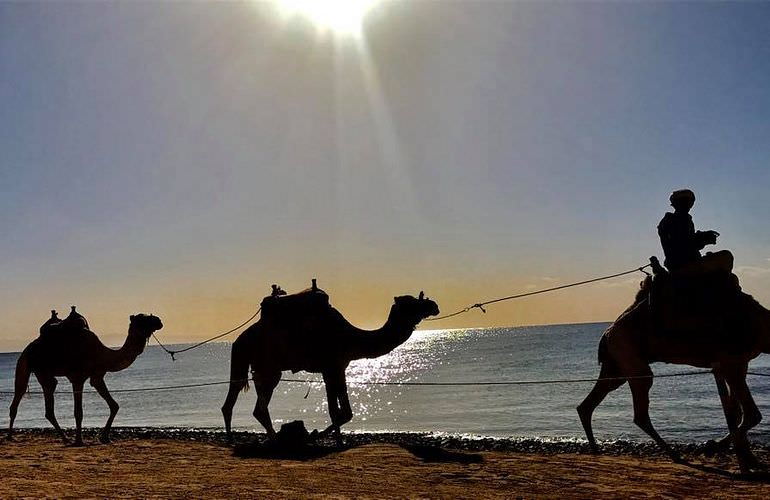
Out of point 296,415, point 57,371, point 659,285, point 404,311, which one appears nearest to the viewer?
point 659,285

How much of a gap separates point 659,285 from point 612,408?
22.1 m

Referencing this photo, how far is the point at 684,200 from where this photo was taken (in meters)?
9.47

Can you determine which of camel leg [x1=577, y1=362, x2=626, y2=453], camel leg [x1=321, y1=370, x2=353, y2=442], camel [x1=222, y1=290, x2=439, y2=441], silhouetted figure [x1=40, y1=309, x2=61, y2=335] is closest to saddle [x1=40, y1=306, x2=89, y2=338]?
silhouetted figure [x1=40, y1=309, x2=61, y2=335]

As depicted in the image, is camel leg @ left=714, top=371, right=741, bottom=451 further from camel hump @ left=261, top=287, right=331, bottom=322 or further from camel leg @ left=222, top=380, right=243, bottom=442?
camel leg @ left=222, top=380, right=243, bottom=442

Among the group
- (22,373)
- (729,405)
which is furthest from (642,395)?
(22,373)

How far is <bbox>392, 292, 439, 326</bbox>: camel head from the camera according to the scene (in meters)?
12.7

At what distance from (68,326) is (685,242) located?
1348 centimetres

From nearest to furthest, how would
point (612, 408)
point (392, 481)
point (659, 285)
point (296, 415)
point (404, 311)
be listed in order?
point (392, 481), point (659, 285), point (404, 311), point (612, 408), point (296, 415)

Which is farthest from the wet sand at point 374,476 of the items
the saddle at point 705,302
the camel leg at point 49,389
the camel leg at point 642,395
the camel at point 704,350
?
the camel leg at point 49,389

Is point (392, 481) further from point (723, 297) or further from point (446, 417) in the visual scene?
point (446, 417)

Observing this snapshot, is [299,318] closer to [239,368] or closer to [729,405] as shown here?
[239,368]

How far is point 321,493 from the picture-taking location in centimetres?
777

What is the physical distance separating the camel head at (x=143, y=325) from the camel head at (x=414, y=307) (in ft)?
19.9

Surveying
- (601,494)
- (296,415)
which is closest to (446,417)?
(296,415)
